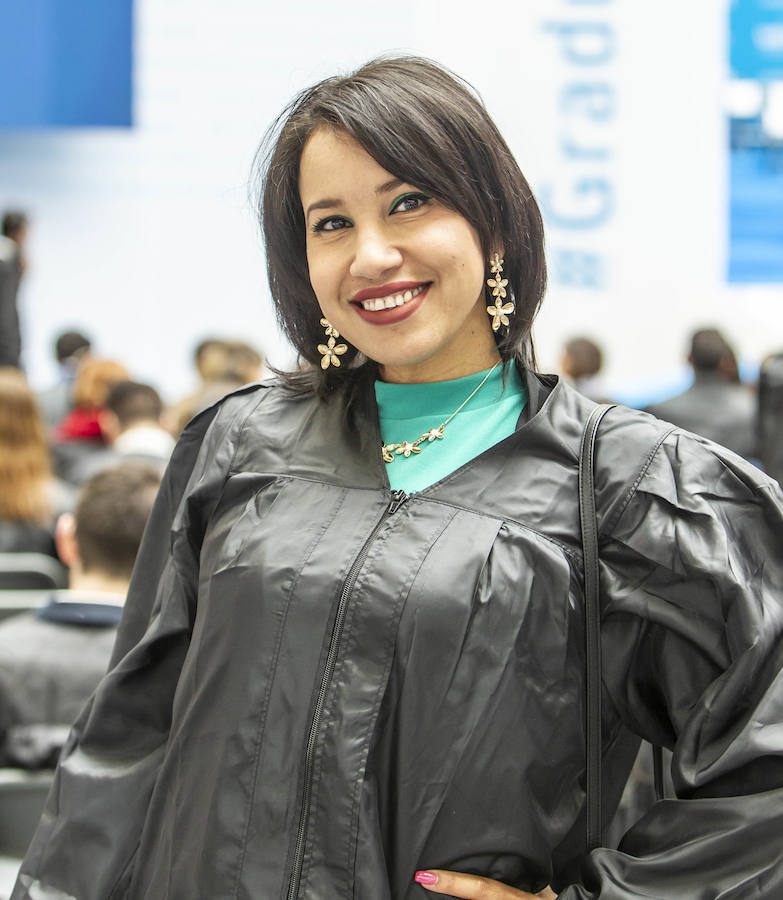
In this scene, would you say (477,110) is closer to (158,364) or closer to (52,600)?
(52,600)

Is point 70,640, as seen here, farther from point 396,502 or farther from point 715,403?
point 715,403

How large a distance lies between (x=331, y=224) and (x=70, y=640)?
46.8 inches

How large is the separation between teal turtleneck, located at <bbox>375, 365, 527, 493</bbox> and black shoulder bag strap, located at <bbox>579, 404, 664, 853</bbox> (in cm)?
14

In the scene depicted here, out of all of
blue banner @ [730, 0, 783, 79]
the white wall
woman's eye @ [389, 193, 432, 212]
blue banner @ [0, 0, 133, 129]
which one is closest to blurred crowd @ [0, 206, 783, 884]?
woman's eye @ [389, 193, 432, 212]

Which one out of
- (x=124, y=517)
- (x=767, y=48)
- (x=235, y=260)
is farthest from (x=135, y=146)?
(x=124, y=517)

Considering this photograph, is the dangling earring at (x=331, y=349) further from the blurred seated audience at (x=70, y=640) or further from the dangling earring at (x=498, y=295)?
the blurred seated audience at (x=70, y=640)

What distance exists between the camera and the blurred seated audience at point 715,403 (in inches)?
225

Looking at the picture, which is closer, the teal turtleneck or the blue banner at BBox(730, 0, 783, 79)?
the teal turtleneck

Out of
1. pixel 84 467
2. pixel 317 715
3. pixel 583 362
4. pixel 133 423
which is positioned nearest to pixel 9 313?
Result: pixel 84 467

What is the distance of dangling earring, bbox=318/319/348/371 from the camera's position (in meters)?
1.74

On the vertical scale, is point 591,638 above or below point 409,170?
below

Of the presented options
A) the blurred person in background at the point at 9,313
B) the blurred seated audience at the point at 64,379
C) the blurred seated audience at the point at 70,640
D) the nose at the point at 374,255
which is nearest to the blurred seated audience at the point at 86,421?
the blurred person in background at the point at 9,313

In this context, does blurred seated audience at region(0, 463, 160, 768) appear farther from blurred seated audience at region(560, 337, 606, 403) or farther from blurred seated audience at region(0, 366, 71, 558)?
blurred seated audience at region(560, 337, 606, 403)

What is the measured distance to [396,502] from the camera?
151cm
